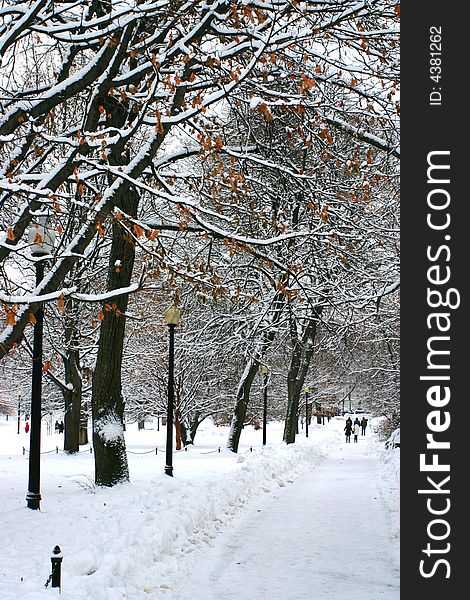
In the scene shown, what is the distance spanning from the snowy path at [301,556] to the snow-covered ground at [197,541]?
0.05 feet

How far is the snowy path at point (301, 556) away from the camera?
26.4 feet

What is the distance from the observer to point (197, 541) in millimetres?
9984

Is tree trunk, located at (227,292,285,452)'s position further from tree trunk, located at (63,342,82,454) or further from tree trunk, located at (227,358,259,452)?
tree trunk, located at (63,342,82,454)

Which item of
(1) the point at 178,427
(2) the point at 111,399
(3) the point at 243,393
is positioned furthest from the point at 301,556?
(1) the point at 178,427

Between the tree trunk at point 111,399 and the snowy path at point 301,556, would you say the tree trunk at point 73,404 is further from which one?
the tree trunk at point 111,399

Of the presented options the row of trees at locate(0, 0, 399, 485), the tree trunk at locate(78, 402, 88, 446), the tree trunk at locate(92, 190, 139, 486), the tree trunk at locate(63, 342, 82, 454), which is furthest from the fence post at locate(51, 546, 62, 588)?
the tree trunk at locate(78, 402, 88, 446)

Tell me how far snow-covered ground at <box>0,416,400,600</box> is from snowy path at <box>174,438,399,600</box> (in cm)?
1

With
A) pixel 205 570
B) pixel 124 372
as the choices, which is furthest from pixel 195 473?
pixel 124 372

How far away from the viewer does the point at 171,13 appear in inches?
292

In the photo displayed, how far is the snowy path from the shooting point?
26.4 feet

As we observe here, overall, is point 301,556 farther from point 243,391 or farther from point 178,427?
point 178,427

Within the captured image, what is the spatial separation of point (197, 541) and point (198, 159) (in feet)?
29.9

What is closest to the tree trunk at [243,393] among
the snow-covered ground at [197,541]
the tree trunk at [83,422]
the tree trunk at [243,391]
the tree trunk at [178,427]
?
the tree trunk at [243,391]

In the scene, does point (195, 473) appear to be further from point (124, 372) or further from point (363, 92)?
point (124, 372)
